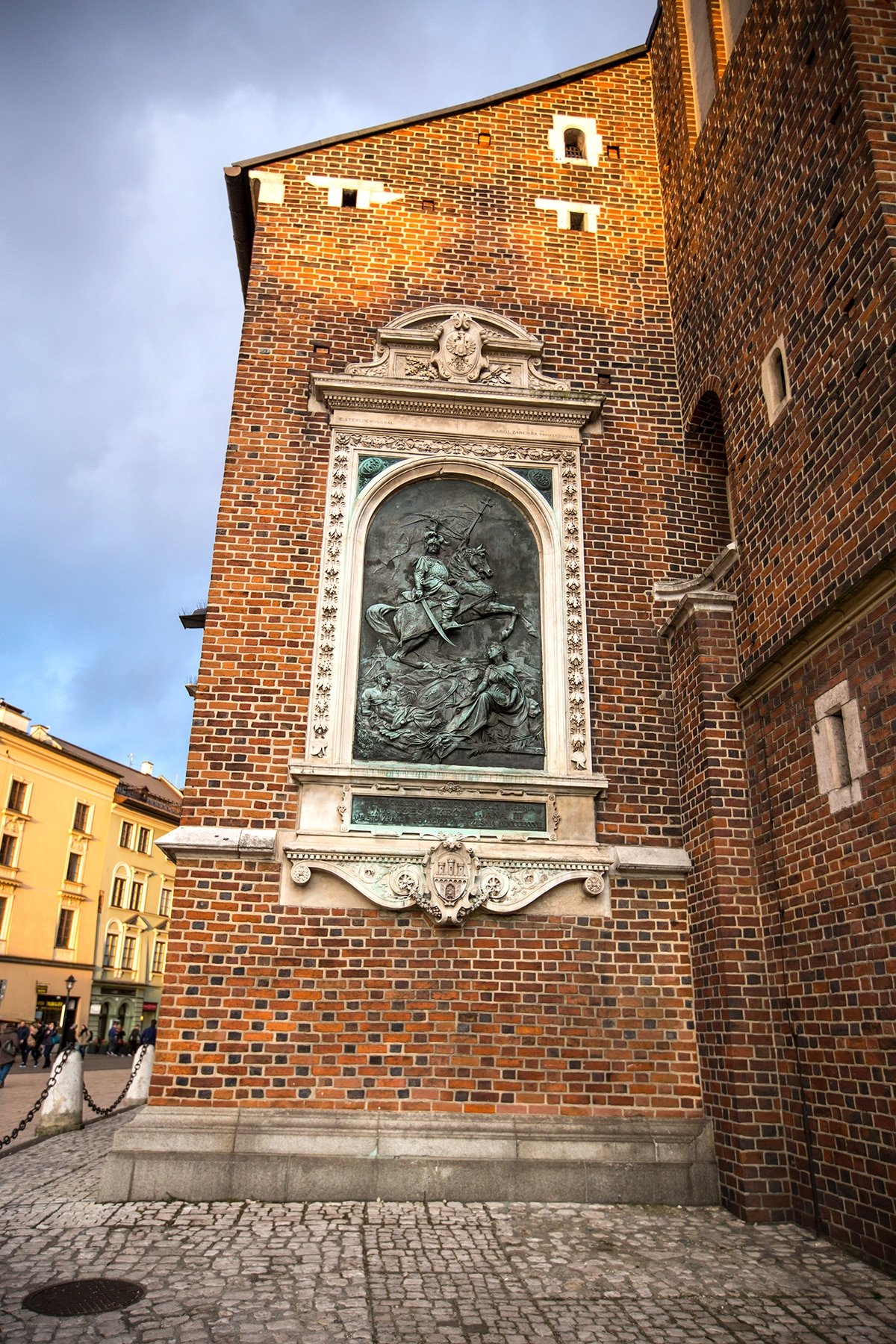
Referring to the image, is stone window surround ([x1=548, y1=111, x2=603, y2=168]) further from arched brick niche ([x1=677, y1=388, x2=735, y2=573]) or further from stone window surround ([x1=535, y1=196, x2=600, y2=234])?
arched brick niche ([x1=677, y1=388, x2=735, y2=573])

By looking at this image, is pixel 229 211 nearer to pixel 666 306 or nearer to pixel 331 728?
pixel 666 306

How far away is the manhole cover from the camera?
4414 millimetres

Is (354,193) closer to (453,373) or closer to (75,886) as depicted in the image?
(453,373)

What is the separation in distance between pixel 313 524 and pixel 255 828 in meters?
2.89

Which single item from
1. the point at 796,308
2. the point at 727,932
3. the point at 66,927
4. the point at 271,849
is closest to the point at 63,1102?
the point at 271,849

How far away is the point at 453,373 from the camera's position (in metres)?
9.30

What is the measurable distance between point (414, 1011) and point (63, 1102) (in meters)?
5.26

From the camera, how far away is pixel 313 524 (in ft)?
28.5

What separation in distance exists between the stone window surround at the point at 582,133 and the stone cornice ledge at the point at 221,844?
841 centimetres

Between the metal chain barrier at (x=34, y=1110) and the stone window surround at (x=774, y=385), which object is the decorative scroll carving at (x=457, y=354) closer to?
the stone window surround at (x=774, y=385)

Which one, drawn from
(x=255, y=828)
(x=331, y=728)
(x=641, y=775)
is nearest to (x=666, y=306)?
(x=641, y=775)

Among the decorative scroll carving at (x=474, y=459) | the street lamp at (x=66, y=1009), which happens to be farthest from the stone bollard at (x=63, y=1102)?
the street lamp at (x=66, y=1009)

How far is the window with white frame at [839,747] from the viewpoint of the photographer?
592 centimetres

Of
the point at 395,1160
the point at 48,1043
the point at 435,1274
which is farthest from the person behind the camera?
the point at 48,1043
